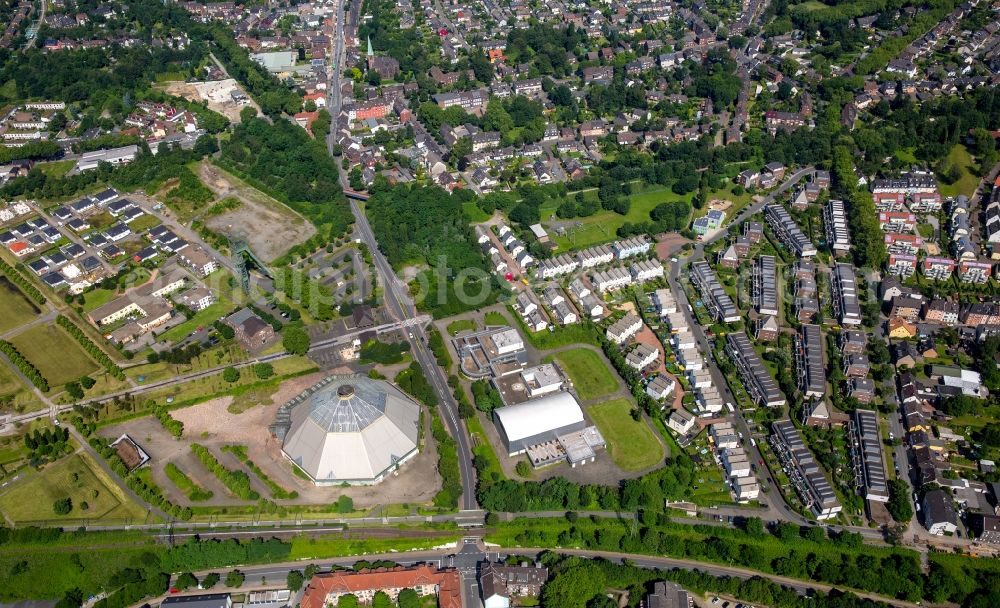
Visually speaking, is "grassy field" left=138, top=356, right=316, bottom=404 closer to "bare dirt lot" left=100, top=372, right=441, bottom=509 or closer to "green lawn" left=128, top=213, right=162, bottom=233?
"bare dirt lot" left=100, top=372, right=441, bottom=509

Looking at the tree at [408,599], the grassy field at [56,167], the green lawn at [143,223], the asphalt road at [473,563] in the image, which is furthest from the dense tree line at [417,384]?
the grassy field at [56,167]

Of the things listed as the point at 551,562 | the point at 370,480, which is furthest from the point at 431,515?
the point at 551,562

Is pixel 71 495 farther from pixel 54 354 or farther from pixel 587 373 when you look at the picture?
pixel 587 373

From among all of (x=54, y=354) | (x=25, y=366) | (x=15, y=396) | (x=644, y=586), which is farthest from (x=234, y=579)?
(x=54, y=354)

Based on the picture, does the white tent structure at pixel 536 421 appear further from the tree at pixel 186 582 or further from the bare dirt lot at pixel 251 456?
the tree at pixel 186 582

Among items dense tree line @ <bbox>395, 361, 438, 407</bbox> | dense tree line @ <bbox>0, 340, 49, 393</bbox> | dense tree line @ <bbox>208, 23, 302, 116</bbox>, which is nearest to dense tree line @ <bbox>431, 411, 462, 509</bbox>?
dense tree line @ <bbox>395, 361, 438, 407</bbox>

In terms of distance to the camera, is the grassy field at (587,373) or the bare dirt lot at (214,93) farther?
the bare dirt lot at (214,93)

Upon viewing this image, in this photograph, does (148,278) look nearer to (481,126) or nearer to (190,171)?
(190,171)
